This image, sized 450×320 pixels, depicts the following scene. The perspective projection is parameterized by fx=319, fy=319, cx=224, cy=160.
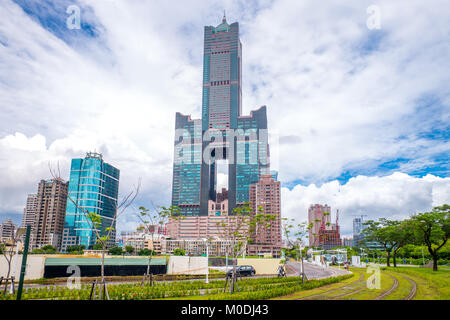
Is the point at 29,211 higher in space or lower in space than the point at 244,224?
higher

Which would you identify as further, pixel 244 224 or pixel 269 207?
pixel 269 207

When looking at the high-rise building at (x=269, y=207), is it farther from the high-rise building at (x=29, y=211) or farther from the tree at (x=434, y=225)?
the tree at (x=434, y=225)

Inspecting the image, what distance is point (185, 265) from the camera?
36.3 m

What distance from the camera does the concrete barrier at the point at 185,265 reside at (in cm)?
3546

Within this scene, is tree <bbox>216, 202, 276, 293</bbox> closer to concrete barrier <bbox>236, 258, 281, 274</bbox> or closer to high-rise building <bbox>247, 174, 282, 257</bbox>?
concrete barrier <bbox>236, 258, 281, 274</bbox>

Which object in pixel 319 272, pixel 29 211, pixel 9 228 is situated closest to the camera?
pixel 319 272

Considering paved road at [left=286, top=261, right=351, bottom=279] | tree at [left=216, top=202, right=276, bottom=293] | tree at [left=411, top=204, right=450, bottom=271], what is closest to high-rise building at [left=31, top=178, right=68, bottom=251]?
paved road at [left=286, top=261, right=351, bottom=279]

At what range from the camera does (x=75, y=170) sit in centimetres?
14562

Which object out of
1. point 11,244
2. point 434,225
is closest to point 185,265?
point 11,244

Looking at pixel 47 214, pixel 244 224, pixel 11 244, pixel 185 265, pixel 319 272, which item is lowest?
pixel 319 272

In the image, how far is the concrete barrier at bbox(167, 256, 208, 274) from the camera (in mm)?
35456

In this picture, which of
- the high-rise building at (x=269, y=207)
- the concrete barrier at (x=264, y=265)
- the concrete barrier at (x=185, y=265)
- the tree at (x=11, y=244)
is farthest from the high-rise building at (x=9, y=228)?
the high-rise building at (x=269, y=207)

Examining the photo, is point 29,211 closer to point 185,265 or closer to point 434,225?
point 185,265
